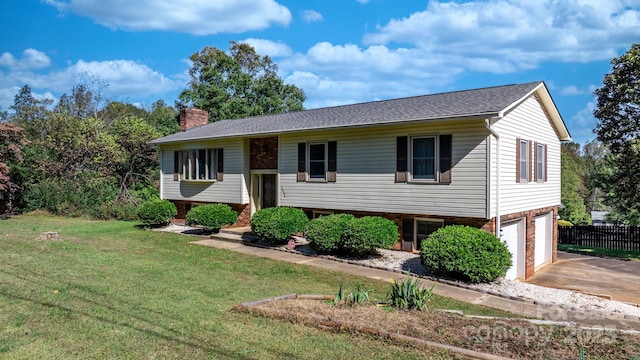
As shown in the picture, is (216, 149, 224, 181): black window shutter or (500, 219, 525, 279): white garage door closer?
(500, 219, 525, 279): white garage door

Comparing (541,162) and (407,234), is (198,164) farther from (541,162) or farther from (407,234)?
(541,162)

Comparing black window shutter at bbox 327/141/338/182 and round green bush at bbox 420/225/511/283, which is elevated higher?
black window shutter at bbox 327/141/338/182

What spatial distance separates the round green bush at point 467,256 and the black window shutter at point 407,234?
2.74 m

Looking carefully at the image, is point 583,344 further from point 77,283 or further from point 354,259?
point 77,283

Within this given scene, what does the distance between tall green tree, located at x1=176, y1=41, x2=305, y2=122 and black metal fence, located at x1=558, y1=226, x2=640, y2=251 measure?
24873 mm

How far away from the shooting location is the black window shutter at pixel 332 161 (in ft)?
47.6

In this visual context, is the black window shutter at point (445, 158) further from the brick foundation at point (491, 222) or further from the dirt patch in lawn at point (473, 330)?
the dirt patch in lawn at point (473, 330)

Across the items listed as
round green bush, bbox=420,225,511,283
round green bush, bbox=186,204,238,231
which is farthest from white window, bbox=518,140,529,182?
round green bush, bbox=186,204,238,231

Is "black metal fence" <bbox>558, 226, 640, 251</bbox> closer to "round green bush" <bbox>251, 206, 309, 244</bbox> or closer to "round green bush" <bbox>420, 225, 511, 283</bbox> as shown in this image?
"round green bush" <bbox>420, 225, 511, 283</bbox>

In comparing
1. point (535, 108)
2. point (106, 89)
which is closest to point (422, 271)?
point (535, 108)

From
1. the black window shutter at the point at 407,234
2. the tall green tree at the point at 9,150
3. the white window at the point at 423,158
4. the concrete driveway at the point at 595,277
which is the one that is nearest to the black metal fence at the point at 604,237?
the concrete driveway at the point at 595,277

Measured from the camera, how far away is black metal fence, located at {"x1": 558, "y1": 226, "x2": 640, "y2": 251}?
75.7 ft

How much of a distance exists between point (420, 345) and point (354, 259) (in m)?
7.05

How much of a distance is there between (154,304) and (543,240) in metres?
14.8
